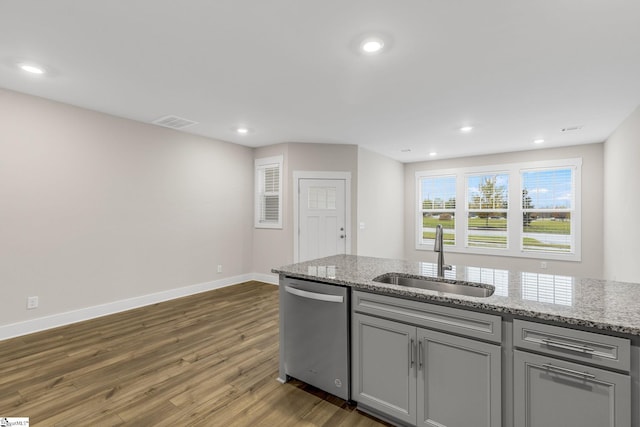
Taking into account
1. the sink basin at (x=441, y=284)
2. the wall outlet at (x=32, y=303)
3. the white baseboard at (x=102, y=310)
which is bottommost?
the white baseboard at (x=102, y=310)

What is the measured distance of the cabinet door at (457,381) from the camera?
1524 millimetres

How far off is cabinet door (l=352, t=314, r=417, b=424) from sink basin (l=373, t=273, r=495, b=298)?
33cm

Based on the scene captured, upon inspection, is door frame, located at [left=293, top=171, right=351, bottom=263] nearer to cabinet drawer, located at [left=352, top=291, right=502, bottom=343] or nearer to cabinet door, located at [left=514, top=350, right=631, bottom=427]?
cabinet drawer, located at [left=352, top=291, right=502, bottom=343]

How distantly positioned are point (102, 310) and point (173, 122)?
8.69 feet

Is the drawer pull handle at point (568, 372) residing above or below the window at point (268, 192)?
below

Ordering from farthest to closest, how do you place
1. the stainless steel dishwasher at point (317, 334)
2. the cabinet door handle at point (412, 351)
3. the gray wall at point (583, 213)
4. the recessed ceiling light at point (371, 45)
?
the gray wall at point (583, 213) < the recessed ceiling light at point (371, 45) < the stainless steel dishwasher at point (317, 334) < the cabinet door handle at point (412, 351)

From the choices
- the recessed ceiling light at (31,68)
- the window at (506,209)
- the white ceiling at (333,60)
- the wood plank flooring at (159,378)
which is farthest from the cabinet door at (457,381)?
the window at (506,209)

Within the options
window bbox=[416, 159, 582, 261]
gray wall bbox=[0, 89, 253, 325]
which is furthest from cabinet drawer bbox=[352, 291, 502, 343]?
window bbox=[416, 159, 582, 261]

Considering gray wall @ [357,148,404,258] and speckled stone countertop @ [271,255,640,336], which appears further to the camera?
gray wall @ [357,148,404,258]

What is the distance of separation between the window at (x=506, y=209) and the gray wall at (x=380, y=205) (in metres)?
0.50

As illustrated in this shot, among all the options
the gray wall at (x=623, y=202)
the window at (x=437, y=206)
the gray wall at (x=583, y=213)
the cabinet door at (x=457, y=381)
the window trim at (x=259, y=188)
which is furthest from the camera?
the window at (x=437, y=206)

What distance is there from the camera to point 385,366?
1881mm

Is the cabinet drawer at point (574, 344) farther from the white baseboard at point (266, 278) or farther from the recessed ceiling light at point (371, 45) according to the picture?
the white baseboard at point (266, 278)

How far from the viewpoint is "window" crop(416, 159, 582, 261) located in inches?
225
